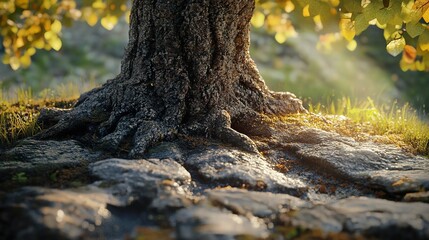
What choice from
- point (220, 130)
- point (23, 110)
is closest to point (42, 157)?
point (220, 130)

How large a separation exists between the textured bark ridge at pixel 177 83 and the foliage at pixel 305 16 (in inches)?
31.5

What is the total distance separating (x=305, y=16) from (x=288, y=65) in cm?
810

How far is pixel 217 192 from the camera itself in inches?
96.0

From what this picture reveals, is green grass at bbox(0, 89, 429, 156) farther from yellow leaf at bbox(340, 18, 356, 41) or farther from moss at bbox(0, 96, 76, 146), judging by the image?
yellow leaf at bbox(340, 18, 356, 41)

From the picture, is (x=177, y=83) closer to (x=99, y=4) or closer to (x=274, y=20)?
(x=99, y=4)

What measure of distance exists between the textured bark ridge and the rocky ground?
7.8 inches

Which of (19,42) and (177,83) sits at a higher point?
(177,83)

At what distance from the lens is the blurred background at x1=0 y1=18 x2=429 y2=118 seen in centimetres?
1108

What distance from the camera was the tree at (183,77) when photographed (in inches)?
133

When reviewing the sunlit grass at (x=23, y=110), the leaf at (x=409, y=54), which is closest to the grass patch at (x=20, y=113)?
the sunlit grass at (x=23, y=110)

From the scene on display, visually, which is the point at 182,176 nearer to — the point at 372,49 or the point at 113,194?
the point at 113,194

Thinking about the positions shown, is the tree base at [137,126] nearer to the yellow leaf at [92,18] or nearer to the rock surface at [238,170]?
the rock surface at [238,170]

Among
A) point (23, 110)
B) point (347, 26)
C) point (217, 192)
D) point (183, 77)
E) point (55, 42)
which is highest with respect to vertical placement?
point (347, 26)

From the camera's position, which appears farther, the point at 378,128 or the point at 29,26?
the point at 29,26
